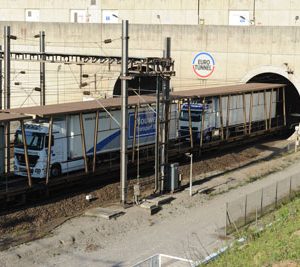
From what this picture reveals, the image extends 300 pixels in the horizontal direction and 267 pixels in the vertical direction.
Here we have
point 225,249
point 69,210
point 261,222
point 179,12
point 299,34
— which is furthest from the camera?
point 179,12

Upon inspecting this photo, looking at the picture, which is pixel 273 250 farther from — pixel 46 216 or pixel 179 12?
pixel 179 12

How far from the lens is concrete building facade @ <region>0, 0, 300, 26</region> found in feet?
170

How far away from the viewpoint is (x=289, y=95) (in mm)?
49719

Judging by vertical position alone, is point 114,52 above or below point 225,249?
above

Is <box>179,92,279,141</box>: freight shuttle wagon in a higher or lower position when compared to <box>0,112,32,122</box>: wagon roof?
lower

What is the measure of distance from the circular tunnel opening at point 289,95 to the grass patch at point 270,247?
26.1 meters

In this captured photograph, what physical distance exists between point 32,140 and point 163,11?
104 ft

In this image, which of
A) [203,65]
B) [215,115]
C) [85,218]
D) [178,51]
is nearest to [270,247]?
[85,218]

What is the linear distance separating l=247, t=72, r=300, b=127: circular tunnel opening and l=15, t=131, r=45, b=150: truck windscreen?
78.7 feet

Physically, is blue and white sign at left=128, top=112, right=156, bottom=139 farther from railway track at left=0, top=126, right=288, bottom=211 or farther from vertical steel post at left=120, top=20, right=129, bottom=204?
vertical steel post at left=120, top=20, right=129, bottom=204

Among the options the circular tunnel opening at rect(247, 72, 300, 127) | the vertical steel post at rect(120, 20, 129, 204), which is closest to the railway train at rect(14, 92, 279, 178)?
the vertical steel post at rect(120, 20, 129, 204)

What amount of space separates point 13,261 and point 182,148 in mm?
17007

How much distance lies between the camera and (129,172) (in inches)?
1208

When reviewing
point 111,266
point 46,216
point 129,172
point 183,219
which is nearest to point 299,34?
point 129,172
